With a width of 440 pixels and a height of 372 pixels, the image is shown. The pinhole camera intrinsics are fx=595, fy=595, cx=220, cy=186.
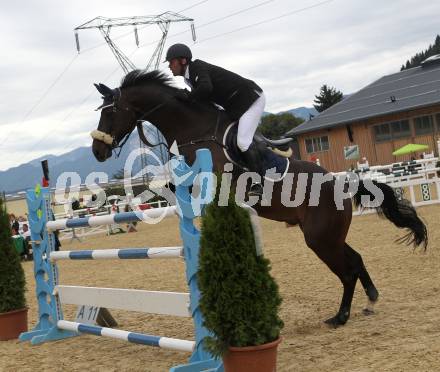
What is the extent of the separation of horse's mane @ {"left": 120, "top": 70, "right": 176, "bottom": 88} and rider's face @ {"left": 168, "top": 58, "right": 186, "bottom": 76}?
1.12 ft

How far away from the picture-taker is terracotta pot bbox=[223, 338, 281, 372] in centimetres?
322

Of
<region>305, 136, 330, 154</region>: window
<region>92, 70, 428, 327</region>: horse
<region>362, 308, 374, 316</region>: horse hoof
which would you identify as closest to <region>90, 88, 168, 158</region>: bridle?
<region>92, 70, 428, 327</region>: horse

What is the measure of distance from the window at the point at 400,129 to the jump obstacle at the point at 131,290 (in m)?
28.4

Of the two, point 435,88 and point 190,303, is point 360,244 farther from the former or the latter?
point 435,88

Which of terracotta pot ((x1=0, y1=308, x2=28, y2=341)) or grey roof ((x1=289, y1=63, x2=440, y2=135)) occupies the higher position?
grey roof ((x1=289, y1=63, x2=440, y2=135))

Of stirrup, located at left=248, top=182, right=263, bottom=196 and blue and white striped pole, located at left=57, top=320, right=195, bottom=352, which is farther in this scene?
stirrup, located at left=248, top=182, right=263, bottom=196

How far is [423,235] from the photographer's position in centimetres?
566

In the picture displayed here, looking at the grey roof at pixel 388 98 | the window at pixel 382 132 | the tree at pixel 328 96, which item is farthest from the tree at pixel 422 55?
the window at pixel 382 132

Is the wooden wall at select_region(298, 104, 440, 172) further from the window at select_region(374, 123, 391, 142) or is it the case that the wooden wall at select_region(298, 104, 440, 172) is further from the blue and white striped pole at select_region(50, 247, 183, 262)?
the blue and white striped pole at select_region(50, 247, 183, 262)

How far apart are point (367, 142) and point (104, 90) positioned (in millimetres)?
29716

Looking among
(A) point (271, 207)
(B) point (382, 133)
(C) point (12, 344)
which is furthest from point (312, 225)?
(B) point (382, 133)

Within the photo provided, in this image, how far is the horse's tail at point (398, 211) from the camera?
5.67m

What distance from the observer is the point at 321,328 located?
4918mm

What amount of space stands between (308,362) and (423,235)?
235 centimetres
